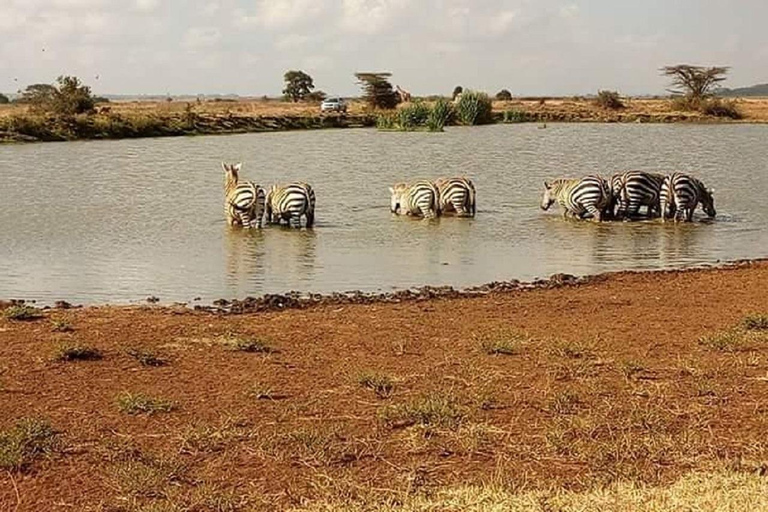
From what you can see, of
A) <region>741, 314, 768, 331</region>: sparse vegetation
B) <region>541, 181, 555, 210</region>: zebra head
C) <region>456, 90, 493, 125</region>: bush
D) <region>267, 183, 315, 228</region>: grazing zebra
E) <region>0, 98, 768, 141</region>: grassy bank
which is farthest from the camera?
<region>456, 90, 493, 125</region>: bush

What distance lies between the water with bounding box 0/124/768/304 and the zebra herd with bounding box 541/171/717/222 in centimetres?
43

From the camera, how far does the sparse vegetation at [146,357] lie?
7902mm

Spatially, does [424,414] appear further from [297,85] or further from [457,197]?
[297,85]

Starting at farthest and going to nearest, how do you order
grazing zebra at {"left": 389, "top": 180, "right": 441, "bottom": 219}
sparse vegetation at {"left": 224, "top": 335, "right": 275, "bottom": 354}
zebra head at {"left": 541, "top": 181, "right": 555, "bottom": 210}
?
zebra head at {"left": 541, "top": 181, "right": 555, "bottom": 210} < grazing zebra at {"left": 389, "top": 180, "right": 441, "bottom": 219} < sparse vegetation at {"left": 224, "top": 335, "right": 275, "bottom": 354}

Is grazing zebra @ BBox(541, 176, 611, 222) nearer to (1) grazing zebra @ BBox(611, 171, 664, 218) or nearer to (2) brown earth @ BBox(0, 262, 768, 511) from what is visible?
(1) grazing zebra @ BBox(611, 171, 664, 218)

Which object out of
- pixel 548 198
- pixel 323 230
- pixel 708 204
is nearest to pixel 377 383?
pixel 323 230

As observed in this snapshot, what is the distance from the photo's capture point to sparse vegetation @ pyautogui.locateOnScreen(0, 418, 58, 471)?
5684 millimetres

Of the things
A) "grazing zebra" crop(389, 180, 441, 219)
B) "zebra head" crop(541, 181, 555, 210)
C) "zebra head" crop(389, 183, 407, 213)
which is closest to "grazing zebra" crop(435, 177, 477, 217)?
"grazing zebra" crop(389, 180, 441, 219)

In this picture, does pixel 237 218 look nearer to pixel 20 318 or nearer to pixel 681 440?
pixel 20 318

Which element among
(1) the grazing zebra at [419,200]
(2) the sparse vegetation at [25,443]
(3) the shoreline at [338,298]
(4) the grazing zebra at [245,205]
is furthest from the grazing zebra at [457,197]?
(2) the sparse vegetation at [25,443]

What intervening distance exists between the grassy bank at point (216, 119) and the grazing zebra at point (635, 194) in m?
31.0

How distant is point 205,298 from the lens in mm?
11828

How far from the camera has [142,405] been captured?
6.73 metres

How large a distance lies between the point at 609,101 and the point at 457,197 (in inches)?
2401
